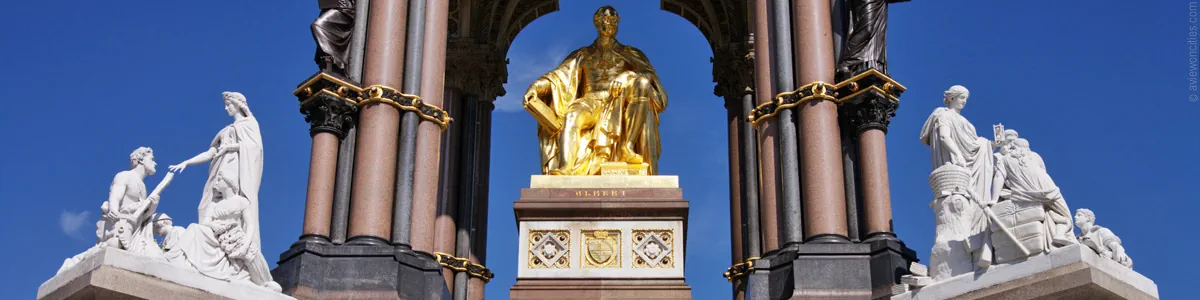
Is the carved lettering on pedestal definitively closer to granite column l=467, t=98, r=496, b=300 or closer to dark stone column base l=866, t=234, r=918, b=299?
granite column l=467, t=98, r=496, b=300

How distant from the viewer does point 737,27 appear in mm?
27875

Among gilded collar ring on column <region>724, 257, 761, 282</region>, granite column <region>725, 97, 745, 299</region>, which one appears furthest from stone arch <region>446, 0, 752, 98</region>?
gilded collar ring on column <region>724, 257, 761, 282</region>

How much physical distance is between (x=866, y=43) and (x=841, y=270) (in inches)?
137

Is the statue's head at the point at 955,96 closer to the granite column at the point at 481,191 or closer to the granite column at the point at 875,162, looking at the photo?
the granite column at the point at 875,162

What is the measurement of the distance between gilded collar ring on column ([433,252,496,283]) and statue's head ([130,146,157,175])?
7.94m

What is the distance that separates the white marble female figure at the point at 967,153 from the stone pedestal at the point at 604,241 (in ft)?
17.0

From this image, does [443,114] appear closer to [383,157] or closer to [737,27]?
[383,157]

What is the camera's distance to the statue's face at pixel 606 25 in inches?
1021

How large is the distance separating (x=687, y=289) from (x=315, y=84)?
623 centimetres

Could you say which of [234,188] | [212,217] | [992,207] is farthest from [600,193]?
[992,207]

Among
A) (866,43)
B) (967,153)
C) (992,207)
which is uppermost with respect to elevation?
(866,43)

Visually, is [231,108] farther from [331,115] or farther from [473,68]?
[473,68]

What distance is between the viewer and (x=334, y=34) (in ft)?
66.2

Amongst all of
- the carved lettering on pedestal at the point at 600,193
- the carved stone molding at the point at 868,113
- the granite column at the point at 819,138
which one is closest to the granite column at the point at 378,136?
the carved lettering on pedestal at the point at 600,193
